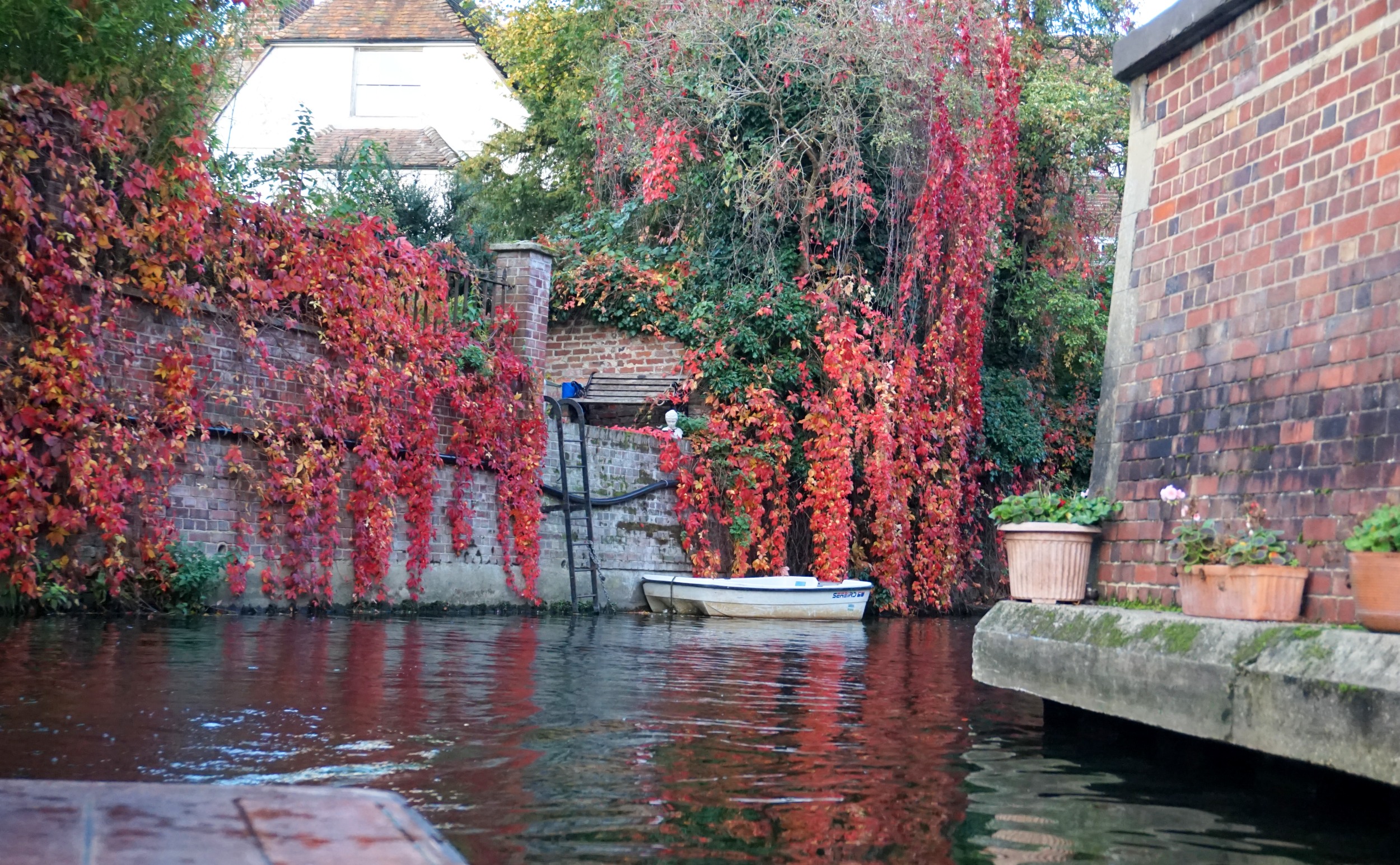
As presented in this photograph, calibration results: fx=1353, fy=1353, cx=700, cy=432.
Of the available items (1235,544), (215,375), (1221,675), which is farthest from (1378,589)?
(215,375)

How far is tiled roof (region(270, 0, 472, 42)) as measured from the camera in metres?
29.5

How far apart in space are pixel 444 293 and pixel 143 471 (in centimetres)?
382

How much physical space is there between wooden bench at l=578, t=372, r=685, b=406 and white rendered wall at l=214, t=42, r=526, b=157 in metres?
12.6

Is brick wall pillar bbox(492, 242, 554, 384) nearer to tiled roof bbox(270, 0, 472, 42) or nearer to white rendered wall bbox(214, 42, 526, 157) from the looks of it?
white rendered wall bbox(214, 42, 526, 157)

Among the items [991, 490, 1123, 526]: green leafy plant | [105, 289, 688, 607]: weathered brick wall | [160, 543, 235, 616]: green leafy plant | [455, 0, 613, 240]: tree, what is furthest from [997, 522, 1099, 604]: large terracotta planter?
[455, 0, 613, 240]: tree

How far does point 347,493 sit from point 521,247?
371 cm

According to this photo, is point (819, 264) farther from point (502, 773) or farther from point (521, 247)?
point (502, 773)

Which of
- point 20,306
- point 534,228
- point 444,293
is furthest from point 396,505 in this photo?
point 534,228

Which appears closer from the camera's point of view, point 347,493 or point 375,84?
point 347,493

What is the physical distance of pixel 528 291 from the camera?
48.7 feet

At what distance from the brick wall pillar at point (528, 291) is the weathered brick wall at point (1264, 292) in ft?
29.6

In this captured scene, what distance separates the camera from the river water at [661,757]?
3.69 meters

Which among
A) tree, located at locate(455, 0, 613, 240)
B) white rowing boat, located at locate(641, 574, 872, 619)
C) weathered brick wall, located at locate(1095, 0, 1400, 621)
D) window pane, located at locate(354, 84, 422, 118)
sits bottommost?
white rowing boat, located at locate(641, 574, 872, 619)

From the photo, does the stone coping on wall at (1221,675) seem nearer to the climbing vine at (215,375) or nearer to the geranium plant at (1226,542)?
the geranium plant at (1226,542)
